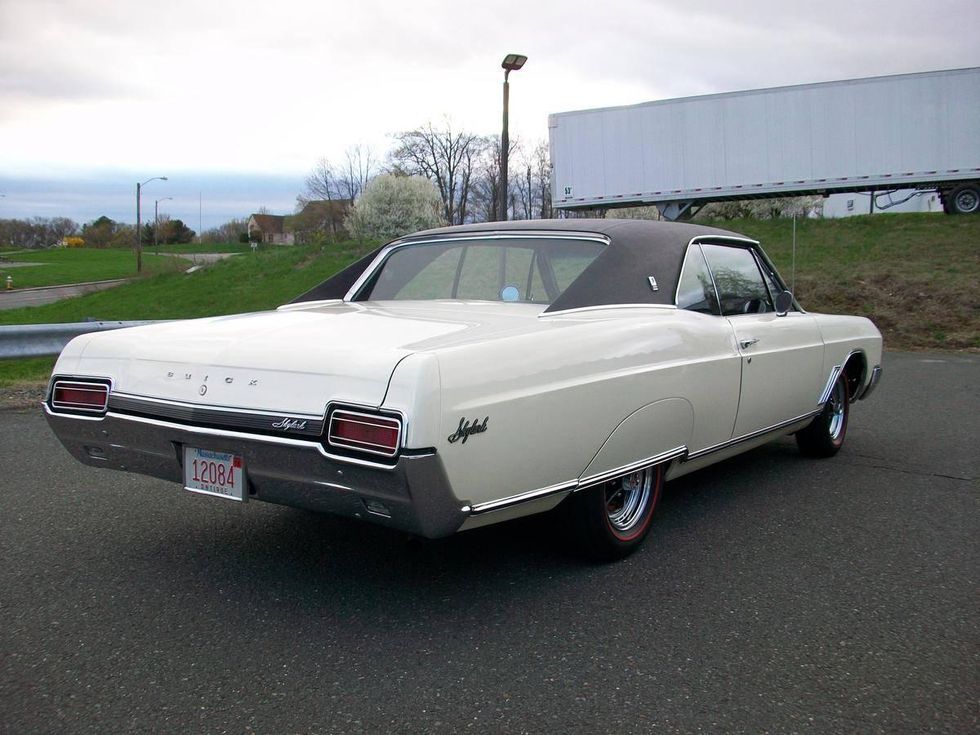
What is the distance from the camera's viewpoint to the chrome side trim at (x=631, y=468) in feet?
10.6

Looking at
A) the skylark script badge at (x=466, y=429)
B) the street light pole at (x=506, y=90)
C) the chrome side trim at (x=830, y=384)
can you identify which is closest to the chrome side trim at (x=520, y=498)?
the skylark script badge at (x=466, y=429)

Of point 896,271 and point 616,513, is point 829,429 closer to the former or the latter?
point 616,513

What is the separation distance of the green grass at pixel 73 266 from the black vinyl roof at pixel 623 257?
107 feet

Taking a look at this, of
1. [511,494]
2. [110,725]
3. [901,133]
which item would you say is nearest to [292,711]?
[110,725]

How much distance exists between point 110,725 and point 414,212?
158 feet

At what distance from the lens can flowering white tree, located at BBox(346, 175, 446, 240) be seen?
161 feet

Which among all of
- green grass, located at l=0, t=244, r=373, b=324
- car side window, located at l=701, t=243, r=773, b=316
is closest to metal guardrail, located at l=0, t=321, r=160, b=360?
car side window, located at l=701, t=243, r=773, b=316

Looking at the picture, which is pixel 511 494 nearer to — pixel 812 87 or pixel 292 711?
pixel 292 711

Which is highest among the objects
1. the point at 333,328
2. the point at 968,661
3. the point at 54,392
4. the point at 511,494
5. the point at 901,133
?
the point at 901,133

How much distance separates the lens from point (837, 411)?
562 centimetres

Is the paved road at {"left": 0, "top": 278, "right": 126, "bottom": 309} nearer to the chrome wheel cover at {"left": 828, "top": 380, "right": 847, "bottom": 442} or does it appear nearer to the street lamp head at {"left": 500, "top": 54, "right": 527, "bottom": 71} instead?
the street lamp head at {"left": 500, "top": 54, "right": 527, "bottom": 71}

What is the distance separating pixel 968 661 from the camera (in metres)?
2.77

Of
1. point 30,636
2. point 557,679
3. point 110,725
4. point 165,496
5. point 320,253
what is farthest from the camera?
point 320,253

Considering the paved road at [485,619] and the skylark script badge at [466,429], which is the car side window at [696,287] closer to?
the paved road at [485,619]
